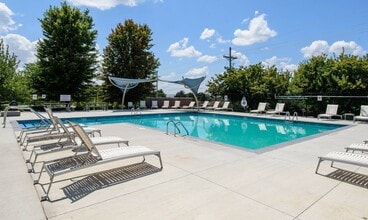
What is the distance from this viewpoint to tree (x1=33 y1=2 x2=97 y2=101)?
19891 millimetres

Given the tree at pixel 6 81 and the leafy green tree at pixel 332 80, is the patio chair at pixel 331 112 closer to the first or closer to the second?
the leafy green tree at pixel 332 80

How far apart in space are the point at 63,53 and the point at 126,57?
5.66m

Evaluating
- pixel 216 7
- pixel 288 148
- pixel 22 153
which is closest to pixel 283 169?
pixel 288 148

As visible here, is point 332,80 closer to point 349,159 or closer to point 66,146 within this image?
point 349,159

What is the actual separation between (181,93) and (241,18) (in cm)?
1854

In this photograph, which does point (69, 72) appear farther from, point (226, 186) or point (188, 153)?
point (226, 186)

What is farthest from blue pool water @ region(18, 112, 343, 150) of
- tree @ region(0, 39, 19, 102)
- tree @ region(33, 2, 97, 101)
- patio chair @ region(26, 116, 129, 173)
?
tree @ region(0, 39, 19, 102)

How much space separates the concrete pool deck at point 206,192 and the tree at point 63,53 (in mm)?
16294

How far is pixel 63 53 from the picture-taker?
65.2ft

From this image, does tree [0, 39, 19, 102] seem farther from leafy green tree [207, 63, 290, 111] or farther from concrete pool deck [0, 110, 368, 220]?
concrete pool deck [0, 110, 368, 220]

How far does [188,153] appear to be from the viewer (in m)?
5.60

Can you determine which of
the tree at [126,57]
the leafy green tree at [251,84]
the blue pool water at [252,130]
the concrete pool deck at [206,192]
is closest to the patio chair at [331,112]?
the blue pool water at [252,130]

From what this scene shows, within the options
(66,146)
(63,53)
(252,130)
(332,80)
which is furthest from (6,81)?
(332,80)

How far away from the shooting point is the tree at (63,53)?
65.3ft
